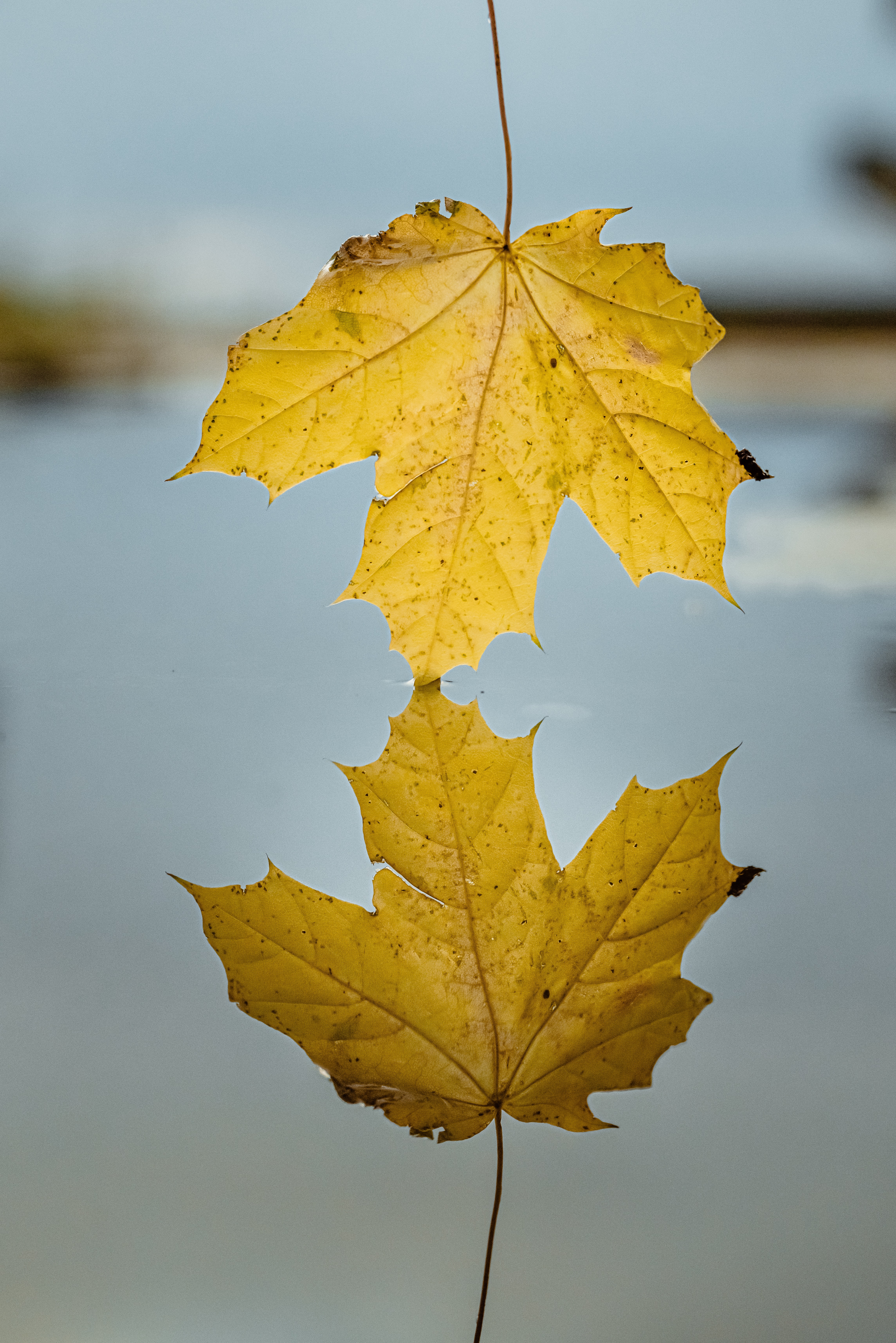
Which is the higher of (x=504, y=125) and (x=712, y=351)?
(x=712, y=351)

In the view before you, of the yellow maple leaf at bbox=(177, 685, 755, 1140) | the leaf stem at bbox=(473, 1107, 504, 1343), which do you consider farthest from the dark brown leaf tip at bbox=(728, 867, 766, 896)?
the leaf stem at bbox=(473, 1107, 504, 1343)

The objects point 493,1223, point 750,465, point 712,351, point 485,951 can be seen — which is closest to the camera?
point 493,1223

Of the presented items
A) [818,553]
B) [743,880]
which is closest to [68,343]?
[818,553]

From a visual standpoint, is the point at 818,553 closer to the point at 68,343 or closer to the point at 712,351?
the point at 712,351

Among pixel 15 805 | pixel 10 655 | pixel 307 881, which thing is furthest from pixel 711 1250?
pixel 10 655

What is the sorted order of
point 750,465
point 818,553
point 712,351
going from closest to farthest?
point 750,465, point 818,553, point 712,351

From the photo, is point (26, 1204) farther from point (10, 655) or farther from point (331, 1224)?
point (10, 655)

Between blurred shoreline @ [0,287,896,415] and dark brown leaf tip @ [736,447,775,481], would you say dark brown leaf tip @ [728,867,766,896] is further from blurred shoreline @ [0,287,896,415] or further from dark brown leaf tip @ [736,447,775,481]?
blurred shoreline @ [0,287,896,415]
